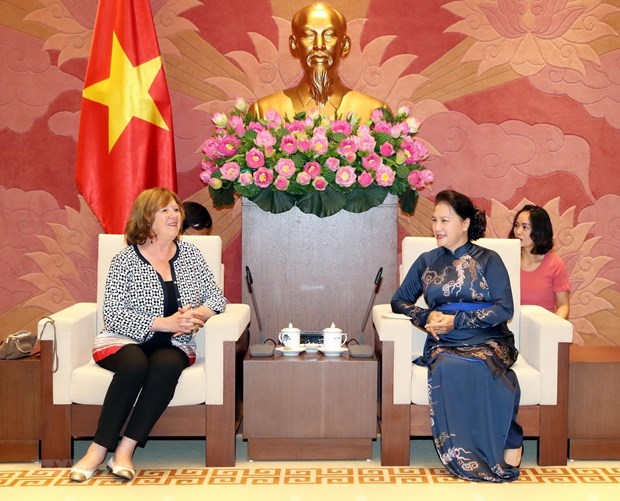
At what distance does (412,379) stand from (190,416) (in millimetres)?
882

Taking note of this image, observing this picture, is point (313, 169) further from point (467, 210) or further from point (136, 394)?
point (136, 394)

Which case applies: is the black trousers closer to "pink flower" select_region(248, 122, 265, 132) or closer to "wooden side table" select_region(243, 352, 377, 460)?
"wooden side table" select_region(243, 352, 377, 460)

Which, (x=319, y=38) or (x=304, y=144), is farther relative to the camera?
(x=319, y=38)

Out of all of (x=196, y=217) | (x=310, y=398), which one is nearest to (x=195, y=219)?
(x=196, y=217)

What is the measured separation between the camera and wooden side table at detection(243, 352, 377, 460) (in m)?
3.15

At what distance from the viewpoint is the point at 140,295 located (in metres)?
3.20

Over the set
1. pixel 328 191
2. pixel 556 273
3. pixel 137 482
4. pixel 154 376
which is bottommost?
pixel 137 482

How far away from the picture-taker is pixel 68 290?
16.2 feet

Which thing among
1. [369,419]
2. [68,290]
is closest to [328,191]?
[369,419]

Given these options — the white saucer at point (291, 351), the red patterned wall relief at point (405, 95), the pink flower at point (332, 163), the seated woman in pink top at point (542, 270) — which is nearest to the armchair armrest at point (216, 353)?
the white saucer at point (291, 351)

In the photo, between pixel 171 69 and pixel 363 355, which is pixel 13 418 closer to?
pixel 363 355

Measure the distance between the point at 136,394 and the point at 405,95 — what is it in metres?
2.69

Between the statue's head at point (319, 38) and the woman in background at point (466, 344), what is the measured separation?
124 cm

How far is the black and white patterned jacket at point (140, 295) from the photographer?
3.16 meters
